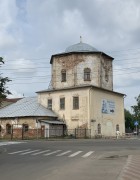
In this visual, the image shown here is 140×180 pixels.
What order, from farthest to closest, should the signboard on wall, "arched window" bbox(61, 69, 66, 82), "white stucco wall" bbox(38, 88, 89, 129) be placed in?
"arched window" bbox(61, 69, 66, 82) → the signboard on wall → "white stucco wall" bbox(38, 88, 89, 129)

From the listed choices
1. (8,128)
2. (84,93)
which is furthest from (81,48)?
(8,128)

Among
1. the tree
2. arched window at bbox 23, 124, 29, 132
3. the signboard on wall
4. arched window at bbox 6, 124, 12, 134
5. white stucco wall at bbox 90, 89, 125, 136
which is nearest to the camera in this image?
the tree

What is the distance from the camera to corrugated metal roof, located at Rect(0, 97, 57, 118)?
2131 inches

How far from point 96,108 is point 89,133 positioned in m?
4.14

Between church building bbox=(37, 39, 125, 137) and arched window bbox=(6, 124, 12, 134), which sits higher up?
church building bbox=(37, 39, 125, 137)

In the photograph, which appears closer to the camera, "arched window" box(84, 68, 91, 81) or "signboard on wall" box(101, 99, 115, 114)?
"signboard on wall" box(101, 99, 115, 114)

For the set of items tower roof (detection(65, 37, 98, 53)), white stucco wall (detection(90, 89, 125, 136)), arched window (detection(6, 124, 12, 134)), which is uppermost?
tower roof (detection(65, 37, 98, 53))

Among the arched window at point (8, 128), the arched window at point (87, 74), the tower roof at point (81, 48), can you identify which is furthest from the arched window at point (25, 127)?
the tower roof at point (81, 48)

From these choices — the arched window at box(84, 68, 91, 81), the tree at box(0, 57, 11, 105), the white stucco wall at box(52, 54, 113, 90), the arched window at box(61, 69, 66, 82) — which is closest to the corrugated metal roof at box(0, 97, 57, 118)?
the white stucco wall at box(52, 54, 113, 90)

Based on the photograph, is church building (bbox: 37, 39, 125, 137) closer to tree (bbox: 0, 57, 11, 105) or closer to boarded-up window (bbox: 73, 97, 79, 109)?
boarded-up window (bbox: 73, 97, 79, 109)

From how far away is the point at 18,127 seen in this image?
5409 centimetres

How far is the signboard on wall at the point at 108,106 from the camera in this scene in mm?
55066

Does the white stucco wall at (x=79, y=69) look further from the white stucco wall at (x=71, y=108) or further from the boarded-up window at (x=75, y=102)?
the boarded-up window at (x=75, y=102)

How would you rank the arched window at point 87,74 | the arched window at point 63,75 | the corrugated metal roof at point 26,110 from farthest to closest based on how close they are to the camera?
the arched window at point 63,75 → the arched window at point 87,74 → the corrugated metal roof at point 26,110
